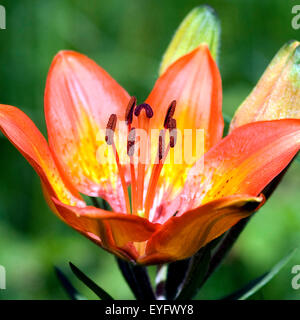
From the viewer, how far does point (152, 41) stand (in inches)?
122

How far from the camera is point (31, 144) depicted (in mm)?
1363

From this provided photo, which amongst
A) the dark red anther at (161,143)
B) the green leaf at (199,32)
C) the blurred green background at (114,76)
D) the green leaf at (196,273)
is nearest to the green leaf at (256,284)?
the green leaf at (196,273)

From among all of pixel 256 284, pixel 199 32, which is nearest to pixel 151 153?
pixel 199 32

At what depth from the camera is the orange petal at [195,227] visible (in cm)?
113

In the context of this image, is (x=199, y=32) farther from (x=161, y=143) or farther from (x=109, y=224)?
(x=109, y=224)

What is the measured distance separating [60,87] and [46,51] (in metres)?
1.31

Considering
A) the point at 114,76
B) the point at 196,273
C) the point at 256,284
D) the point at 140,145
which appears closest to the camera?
the point at 196,273

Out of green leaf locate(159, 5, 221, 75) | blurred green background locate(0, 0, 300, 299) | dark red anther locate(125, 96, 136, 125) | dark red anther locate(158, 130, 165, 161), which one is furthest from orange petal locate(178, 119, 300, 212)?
blurred green background locate(0, 0, 300, 299)

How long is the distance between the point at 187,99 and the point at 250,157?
0.36 meters

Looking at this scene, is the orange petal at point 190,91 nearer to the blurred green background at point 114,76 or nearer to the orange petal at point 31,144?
the orange petal at point 31,144

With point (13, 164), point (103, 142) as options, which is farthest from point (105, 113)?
point (13, 164)

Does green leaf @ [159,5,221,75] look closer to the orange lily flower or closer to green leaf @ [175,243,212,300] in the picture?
the orange lily flower

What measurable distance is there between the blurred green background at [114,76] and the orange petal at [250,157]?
3.36 feet
